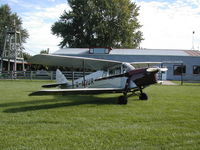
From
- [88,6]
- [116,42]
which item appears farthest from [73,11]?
[116,42]

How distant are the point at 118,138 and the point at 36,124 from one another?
2300mm

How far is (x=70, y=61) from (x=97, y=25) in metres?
40.4

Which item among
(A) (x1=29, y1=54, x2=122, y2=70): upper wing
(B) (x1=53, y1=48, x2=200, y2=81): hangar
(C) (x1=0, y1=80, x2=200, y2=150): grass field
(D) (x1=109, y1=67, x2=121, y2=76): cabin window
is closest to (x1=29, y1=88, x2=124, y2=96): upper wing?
(C) (x1=0, y1=80, x2=200, y2=150): grass field

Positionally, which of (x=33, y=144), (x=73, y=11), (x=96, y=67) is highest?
(x=73, y=11)

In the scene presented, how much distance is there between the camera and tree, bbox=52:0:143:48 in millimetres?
A: 50156

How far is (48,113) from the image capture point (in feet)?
24.1

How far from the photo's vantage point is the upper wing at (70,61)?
927cm

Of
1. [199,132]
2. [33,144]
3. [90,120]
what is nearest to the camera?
[33,144]

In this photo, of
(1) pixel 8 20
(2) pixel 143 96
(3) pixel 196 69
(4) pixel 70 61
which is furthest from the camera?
(1) pixel 8 20

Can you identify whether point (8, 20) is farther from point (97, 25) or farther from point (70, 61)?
point (70, 61)

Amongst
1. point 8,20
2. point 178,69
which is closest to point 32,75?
point 178,69

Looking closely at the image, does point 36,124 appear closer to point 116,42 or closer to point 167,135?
point 167,135

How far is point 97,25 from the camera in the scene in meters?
49.8

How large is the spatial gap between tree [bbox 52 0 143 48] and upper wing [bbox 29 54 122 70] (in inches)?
1482
